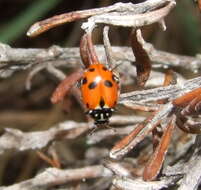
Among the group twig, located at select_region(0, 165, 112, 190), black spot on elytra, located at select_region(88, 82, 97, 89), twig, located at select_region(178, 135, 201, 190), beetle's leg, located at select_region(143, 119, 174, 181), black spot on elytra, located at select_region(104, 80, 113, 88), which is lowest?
twig, located at select_region(0, 165, 112, 190)

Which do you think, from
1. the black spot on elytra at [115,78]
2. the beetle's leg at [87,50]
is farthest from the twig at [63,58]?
the beetle's leg at [87,50]

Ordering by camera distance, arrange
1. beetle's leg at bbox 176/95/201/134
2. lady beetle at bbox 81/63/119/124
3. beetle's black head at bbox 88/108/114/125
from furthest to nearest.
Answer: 1. beetle's black head at bbox 88/108/114/125
2. lady beetle at bbox 81/63/119/124
3. beetle's leg at bbox 176/95/201/134

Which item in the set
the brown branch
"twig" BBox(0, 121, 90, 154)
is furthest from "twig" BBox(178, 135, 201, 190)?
"twig" BBox(0, 121, 90, 154)

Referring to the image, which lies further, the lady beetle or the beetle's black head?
the beetle's black head

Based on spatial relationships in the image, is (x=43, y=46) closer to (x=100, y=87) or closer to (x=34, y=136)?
(x=34, y=136)

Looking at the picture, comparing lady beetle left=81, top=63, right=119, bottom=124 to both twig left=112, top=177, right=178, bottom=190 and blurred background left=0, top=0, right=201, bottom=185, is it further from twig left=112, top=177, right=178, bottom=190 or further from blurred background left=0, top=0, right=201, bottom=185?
blurred background left=0, top=0, right=201, bottom=185

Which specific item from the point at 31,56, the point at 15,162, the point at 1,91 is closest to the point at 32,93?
the point at 1,91

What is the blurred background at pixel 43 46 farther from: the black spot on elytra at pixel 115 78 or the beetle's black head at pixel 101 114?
the black spot on elytra at pixel 115 78
